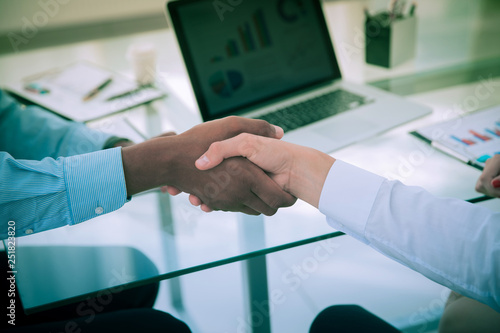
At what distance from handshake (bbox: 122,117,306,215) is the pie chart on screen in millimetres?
268

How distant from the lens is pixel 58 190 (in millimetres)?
958

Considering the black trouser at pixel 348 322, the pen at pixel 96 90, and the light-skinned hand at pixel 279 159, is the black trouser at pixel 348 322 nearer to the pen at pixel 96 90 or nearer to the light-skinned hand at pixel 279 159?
the light-skinned hand at pixel 279 159

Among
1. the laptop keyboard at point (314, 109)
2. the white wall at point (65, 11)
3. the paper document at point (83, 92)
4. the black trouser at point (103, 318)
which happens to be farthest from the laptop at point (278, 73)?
the white wall at point (65, 11)

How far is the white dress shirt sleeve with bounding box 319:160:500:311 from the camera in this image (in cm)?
79

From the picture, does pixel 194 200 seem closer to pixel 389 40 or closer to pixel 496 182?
pixel 496 182

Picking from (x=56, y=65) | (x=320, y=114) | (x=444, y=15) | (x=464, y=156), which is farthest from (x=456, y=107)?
(x=56, y=65)

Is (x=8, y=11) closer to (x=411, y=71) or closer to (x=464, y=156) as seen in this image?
(x=411, y=71)

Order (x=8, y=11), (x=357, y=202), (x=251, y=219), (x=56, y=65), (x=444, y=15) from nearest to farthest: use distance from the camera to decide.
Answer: (x=357, y=202)
(x=251, y=219)
(x=56, y=65)
(x=444, y=15)
(x=8, y=11)

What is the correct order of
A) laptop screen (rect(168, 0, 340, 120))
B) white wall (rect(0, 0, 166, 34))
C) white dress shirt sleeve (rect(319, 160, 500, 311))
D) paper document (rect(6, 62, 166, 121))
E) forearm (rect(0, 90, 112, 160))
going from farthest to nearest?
white wall (rect(0, 0, 166, 34)) → paper document (rect(6, 62, 166, 121)) → laptop screen (rect(168, 0, 340, 120)) → forearm (rect(0, 90, 112, 160)) → white dress shirt sleeve (rect(319, 160, 500, 311))

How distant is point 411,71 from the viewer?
1.60m

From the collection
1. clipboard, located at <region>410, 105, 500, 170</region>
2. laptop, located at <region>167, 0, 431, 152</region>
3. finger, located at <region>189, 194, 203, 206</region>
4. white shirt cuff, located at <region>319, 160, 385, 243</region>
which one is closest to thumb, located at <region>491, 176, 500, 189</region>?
clipboard, located at <region>410, 105, 500, 170</region>

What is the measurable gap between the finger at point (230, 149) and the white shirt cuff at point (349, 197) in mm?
194

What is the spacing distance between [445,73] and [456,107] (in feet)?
0.94

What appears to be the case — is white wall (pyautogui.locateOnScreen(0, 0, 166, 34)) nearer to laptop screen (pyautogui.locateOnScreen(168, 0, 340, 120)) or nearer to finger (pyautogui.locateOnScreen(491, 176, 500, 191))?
laptop screen (pyautogui.locateOnScreen(168, 0, 340, 120))
